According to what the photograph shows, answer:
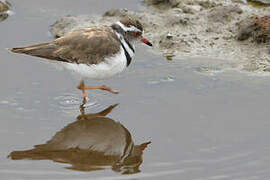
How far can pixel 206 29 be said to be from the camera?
28.6 feet

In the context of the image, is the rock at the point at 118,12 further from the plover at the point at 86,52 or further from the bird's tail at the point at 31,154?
the bird's tail at the point at 31,154

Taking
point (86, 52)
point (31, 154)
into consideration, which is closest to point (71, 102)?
point (86, 52)

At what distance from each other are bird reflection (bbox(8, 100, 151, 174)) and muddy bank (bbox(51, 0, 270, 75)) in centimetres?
237

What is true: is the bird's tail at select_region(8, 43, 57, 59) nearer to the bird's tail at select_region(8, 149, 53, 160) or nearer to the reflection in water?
the bird's tail at select_region(8, 149, 53, 160)

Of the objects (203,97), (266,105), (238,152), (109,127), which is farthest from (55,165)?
(266,105)

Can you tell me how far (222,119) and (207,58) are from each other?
1.95 metres

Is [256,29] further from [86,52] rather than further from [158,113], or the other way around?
[86,52]

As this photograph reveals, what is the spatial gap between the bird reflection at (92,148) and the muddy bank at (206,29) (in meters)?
2.37

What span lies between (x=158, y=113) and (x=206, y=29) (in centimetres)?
304

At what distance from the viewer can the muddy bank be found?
788 centimetres

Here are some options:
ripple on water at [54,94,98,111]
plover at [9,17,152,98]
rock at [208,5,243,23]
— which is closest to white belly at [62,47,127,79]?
plover at [9,17,152,98]

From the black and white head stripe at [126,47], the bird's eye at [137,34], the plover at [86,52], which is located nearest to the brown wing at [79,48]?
the plover at [86,52]

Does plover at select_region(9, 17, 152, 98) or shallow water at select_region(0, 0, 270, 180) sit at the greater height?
plover at select_region(9, 17, 152, 98)

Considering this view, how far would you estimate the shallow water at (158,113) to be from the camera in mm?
5168
